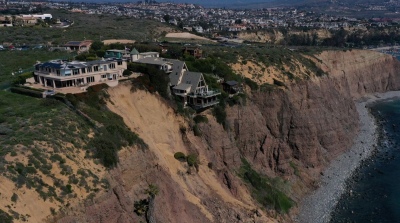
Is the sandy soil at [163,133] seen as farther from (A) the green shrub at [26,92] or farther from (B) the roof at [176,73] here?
(A) the green shrub at [26,92]

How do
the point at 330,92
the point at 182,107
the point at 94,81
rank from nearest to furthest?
1. the point at 94,81
2. the point at 182,107
3. the point at 330,92

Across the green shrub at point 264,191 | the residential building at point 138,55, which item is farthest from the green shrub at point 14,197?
the residential building at point 138,55

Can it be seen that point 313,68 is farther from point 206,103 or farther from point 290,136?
point 206,103

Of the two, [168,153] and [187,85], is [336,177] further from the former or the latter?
[168,153]

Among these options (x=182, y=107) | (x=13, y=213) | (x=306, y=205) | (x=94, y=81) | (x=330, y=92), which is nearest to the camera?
(x=13, y=213)

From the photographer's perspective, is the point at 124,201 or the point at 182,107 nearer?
the point at 124,201

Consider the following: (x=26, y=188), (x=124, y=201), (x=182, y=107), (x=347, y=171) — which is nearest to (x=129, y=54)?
(x=182, y=107)

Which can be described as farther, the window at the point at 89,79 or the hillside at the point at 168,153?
the window at the point at 89,79
